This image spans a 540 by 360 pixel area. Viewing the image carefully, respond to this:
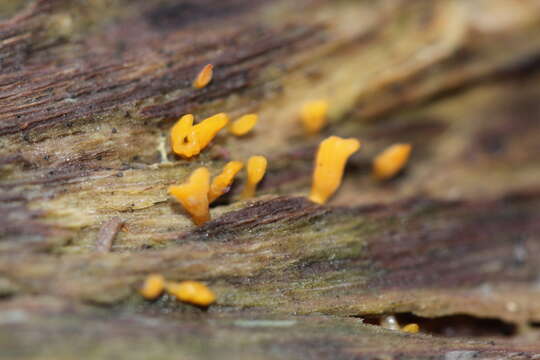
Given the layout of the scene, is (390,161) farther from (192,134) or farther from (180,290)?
(180,290)

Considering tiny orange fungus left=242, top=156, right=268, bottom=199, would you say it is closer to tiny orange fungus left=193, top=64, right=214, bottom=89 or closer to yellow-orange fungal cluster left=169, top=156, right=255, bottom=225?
yellow-orange fungal cluster left=169, top=156, right=255, bottom=225

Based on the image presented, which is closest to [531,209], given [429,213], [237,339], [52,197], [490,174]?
[490,174]

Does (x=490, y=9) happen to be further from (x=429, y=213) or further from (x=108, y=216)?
(x=108, y=216)

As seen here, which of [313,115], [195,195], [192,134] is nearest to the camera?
[195,195]

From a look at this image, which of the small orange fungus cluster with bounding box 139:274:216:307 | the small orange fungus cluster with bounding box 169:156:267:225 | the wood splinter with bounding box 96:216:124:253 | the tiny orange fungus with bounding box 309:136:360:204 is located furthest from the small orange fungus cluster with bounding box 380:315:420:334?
the wood splinter with bounding box 96:216:124:253

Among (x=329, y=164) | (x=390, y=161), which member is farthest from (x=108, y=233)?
(x=390, y=161)
